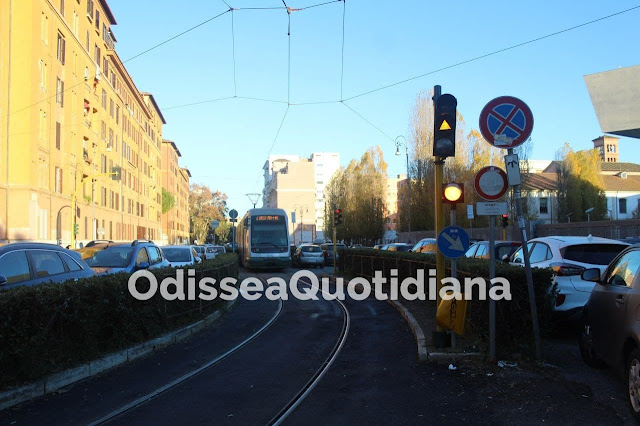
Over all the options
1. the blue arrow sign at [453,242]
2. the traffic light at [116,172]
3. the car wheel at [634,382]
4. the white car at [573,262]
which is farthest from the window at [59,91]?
the car wheel at [634,382]

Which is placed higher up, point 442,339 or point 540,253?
point 540,253

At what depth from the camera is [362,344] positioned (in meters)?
9.41

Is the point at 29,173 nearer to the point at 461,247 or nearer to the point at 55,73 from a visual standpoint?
the point at 55,73

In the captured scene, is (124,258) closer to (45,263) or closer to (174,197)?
(45,263)

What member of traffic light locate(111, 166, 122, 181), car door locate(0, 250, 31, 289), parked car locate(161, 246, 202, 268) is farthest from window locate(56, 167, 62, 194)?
car door locate(0, 250, 31, 289)

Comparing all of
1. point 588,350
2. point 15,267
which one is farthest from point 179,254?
point 588,350

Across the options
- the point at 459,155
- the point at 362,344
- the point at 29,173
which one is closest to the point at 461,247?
the point at 362,344

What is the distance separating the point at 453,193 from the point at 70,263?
6.30 meters

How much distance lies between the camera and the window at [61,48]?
126 feet

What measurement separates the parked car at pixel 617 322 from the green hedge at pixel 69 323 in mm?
6209

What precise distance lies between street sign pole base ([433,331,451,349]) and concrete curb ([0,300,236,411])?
4372 millimetres

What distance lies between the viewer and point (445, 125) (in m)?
7.99

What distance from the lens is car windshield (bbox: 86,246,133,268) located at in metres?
13.1

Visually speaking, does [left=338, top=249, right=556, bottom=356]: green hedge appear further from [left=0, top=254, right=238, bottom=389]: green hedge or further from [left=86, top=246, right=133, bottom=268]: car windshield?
[left=86, top=246, right=133, bottom=268]: car windshield
